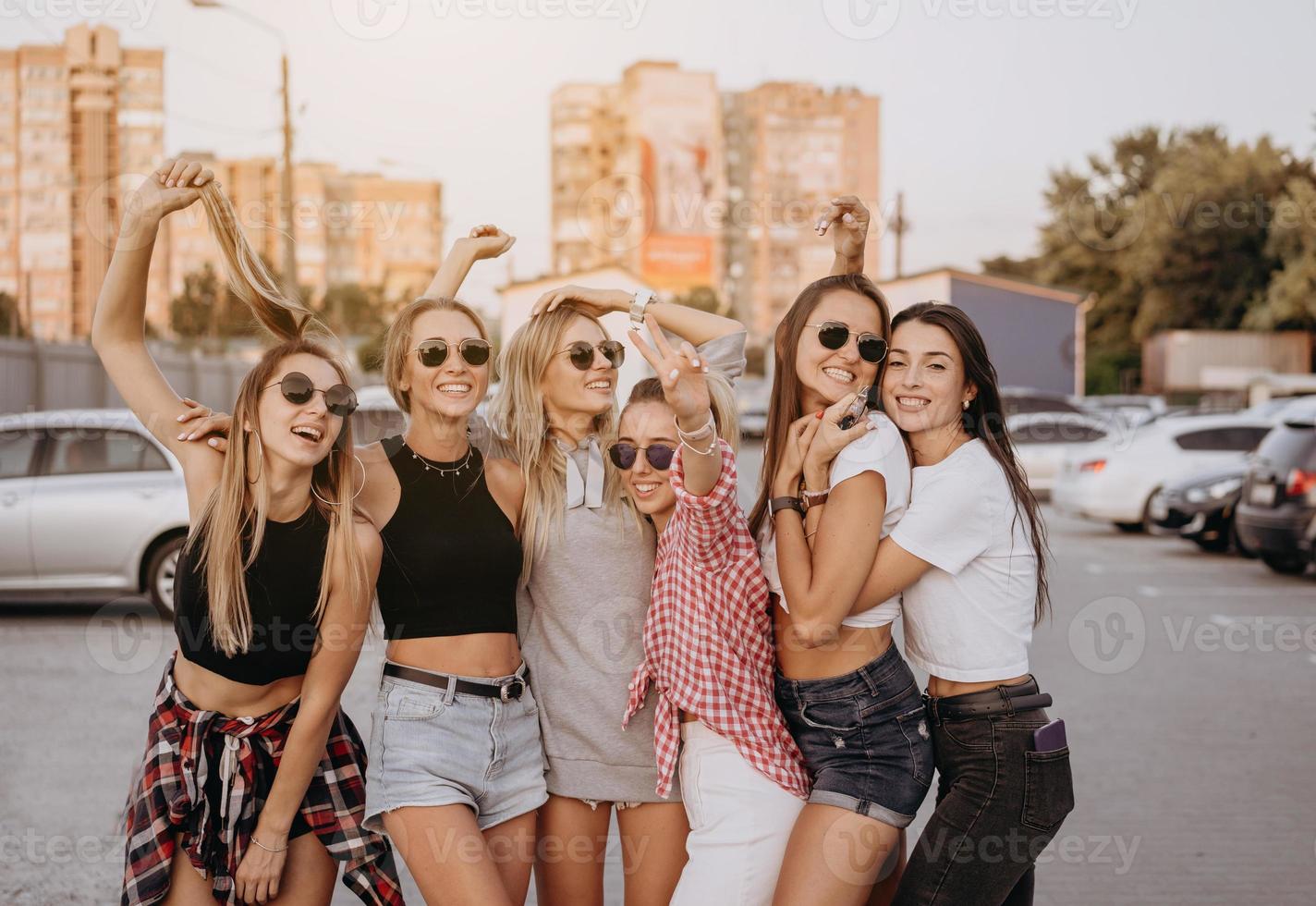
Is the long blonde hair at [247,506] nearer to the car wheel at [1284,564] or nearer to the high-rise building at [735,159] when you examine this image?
the car wheel at [1284,564]

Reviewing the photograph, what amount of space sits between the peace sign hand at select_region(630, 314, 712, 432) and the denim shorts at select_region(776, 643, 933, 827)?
672 mm

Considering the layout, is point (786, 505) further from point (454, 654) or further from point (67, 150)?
point (67, 150)

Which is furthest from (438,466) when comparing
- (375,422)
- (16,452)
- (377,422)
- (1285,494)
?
(1285,494)

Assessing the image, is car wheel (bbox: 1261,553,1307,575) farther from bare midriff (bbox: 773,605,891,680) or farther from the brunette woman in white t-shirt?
bare midriff (bbox: 773,605,891,680)

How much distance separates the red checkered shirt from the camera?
2.71m

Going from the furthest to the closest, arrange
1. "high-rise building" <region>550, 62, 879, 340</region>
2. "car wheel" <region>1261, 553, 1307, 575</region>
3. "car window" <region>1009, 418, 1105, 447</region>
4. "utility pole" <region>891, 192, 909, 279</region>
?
1. "high-rise building" <region>550, 62, 879, 340</region>
2. "utility pole" <region>891, 192, 909, 279</region>
3. "car window" <region>1009, 418, 1105, 447</region>
4. "car wheel" <region>1261, 553, 1307, 575</region>

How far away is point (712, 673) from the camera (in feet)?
8.98

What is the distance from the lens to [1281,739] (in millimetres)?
6574

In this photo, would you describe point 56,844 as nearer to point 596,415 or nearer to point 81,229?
point 596,415

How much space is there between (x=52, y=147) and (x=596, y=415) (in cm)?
5651

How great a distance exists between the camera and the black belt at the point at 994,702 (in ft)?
8.79

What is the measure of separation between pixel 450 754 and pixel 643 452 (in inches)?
33.5

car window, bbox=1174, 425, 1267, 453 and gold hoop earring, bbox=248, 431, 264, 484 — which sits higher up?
gold hoop earring, bbox=248, 431, 264, 484

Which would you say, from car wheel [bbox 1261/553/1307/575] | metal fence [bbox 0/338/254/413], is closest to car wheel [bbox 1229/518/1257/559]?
car wheel [bbox 1261/553/1307/575]
